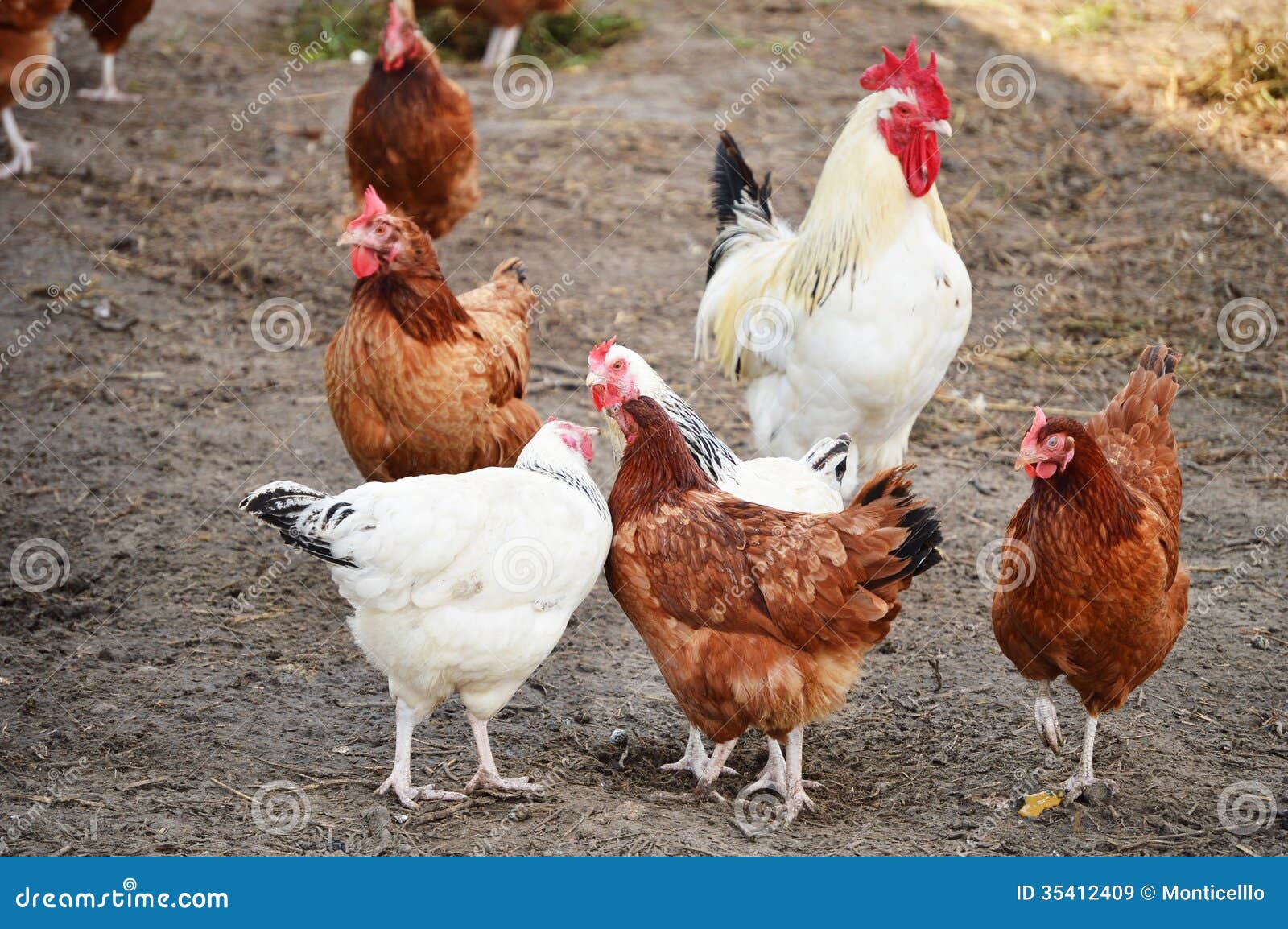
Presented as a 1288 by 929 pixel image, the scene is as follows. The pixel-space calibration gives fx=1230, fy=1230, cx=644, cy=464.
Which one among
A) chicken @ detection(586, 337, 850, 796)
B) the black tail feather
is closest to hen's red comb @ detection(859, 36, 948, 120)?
the black tail feather

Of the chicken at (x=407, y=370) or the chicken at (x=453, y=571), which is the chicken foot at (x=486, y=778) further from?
the chicken at (x=407, y=370)

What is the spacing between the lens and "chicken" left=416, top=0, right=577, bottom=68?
35.4 ft

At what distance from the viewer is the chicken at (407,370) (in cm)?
500

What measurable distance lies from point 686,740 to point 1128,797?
159 cm

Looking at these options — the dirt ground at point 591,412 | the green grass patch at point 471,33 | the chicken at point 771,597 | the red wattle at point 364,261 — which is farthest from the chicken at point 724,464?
the green grass patch at point 471,33

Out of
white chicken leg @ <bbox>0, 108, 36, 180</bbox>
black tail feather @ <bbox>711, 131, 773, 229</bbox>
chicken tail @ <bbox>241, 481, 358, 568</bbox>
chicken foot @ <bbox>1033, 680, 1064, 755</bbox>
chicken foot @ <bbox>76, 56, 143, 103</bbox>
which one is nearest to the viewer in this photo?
chicken tail @ <bbox>241, 481, 358, 568</bbox>

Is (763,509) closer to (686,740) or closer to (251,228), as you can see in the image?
(686,740)

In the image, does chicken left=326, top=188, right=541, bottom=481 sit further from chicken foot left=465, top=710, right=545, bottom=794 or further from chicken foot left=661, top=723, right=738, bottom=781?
chicken foot left=661, top=723, right=738, bottom=781

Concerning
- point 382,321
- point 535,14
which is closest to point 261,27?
point 535,14

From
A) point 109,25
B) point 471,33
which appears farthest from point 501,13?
point 109,25

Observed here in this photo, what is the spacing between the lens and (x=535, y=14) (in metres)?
11.2

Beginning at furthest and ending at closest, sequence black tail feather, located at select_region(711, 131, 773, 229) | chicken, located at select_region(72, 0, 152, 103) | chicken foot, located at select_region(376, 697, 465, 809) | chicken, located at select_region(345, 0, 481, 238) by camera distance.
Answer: chicken, located at select_region(72, 0, 152, 103) → chicken, located at select_region(345, 0, 481, 238) → black tail feather, located at select_region(711, 131, 773, 229) → chicken foot, located at select_region(376, 697, 465, 809)

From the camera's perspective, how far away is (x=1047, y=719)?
4355 millimetres

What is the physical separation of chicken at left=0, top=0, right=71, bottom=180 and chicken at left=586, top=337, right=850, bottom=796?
6.42m
